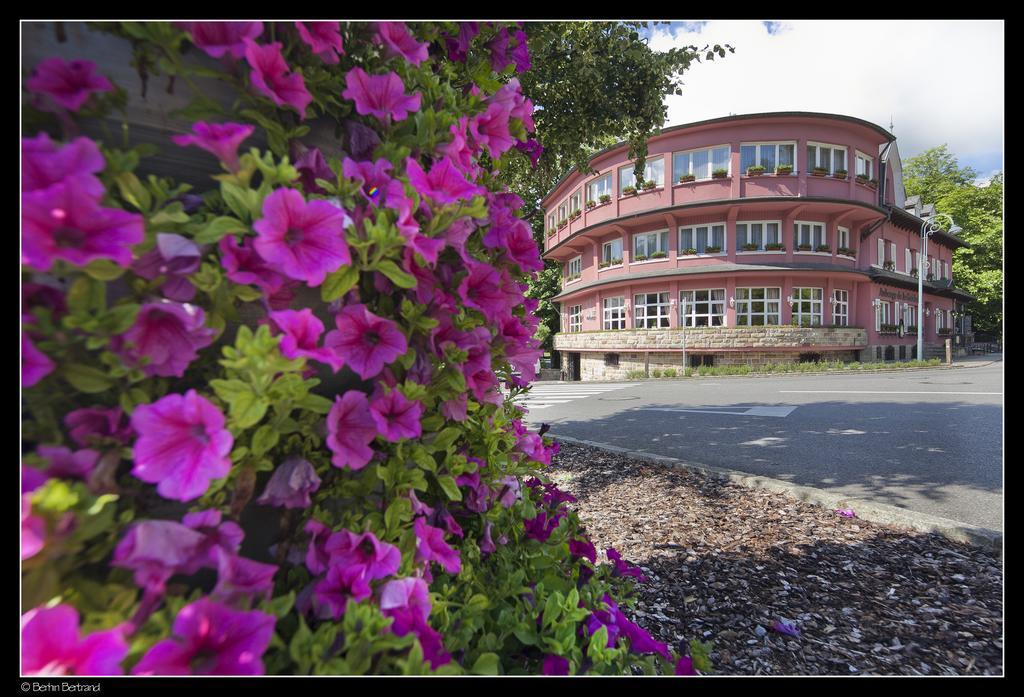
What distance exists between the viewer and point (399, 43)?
3.16 feet

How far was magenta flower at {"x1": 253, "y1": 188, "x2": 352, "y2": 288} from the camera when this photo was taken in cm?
68

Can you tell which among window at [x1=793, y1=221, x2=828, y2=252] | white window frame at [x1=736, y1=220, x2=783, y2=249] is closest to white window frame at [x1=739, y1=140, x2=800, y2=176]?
white window frame at [x1=736, y1=220, x2=783, y2=249]

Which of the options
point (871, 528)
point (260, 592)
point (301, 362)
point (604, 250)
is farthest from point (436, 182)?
point (604, 250)

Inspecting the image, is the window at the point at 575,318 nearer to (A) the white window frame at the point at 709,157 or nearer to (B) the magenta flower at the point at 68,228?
(A) the white window frame at the point at 709,157

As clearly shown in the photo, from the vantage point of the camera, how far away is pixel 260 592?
2.28 ft

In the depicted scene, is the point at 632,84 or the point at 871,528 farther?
the point at 632,84

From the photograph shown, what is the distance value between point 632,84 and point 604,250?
754 inches

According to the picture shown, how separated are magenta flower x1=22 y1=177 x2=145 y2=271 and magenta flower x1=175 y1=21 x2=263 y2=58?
329mm

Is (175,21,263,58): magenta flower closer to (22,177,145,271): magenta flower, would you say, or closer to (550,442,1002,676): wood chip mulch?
(22,177,145,271): magenta flower

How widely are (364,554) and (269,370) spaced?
15.6 inches

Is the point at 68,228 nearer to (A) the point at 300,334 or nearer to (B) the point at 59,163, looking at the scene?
(B) the point at 59,163

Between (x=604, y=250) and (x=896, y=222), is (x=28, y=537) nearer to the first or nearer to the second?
(x=604, y=250)

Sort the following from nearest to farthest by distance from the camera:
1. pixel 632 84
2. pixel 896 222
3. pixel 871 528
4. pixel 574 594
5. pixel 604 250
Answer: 1. pixel 574 594
2. pixel 871 528
3. pixel 632 84
4. pixel 896 222
5. pixel 604 250

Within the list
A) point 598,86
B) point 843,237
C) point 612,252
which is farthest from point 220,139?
point 843,237
